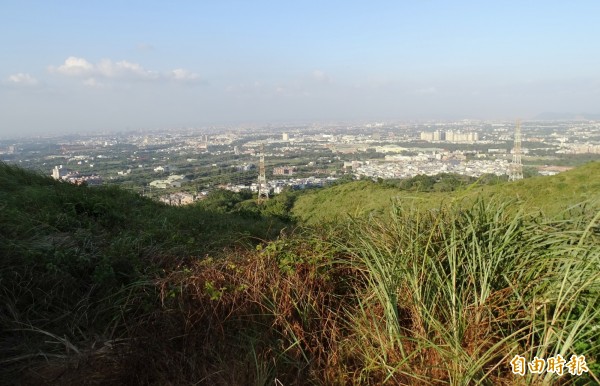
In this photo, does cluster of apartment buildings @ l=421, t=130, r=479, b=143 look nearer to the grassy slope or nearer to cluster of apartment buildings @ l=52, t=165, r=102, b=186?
the grassy slope

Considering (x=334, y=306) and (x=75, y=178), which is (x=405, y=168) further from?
(x=334, y=306)

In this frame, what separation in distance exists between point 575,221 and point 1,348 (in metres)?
3.66

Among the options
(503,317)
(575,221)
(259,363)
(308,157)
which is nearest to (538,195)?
(575,221)

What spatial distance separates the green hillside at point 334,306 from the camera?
2064 millimetres

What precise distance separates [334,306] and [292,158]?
3417 cm

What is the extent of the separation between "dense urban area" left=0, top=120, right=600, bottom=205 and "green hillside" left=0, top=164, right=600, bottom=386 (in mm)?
11445

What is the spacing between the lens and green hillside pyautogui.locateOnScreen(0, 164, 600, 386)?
81.3 inches

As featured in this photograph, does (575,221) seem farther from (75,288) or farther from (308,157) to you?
(308,157)

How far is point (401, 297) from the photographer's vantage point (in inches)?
95.3

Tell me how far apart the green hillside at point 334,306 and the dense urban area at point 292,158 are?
11.4 m

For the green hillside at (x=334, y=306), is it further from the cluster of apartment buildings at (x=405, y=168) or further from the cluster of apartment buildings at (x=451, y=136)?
the cluster of apartment buildings at (x=451, y=136)

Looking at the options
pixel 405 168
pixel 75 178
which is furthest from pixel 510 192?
pixel 405 168

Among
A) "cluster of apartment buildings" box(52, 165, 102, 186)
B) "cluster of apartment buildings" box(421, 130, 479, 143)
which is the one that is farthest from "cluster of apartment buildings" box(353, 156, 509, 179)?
"cluster of apartment buildings" box(52, 165, 102, 186)

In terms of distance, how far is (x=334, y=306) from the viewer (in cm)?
268
